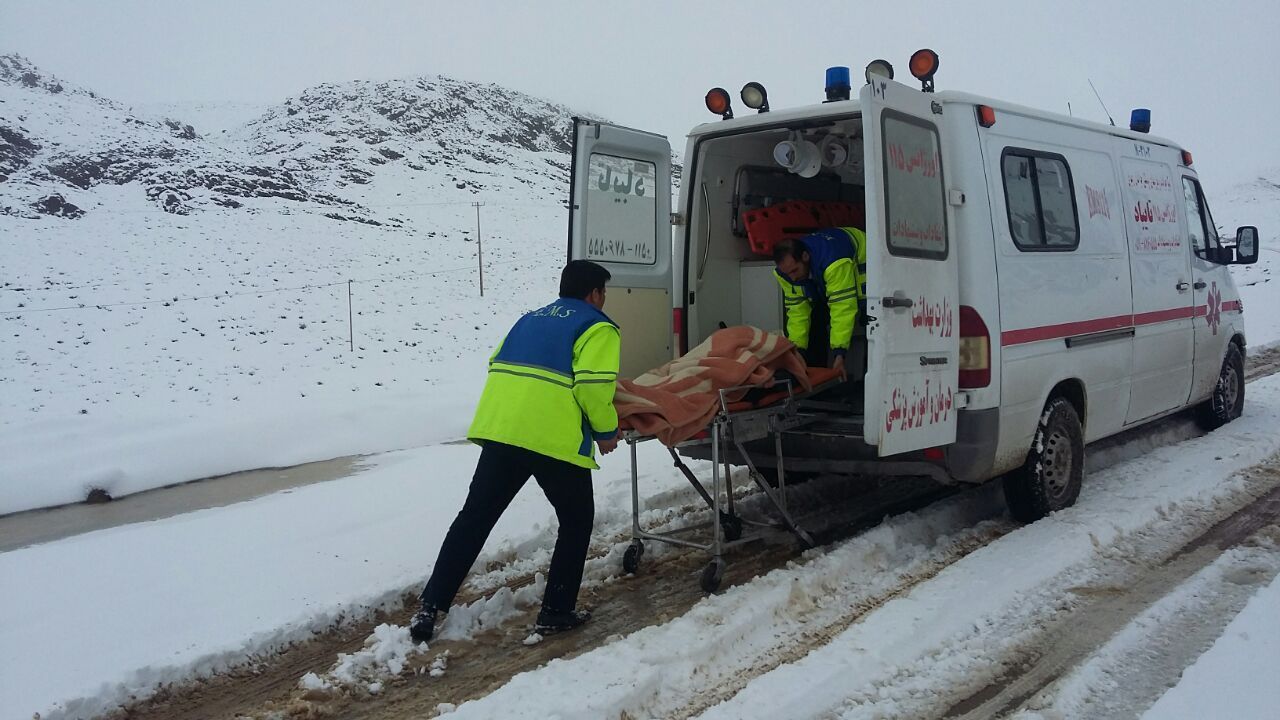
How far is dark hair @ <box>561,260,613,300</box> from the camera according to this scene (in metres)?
4.41

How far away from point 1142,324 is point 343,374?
10.4 meters

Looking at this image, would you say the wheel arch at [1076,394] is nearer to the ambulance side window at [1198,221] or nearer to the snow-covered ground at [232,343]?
the ambulance side window at [1198,221]

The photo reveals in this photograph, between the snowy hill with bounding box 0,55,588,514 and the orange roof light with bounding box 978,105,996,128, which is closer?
the orange roof light with bounding box 978,105,996,128

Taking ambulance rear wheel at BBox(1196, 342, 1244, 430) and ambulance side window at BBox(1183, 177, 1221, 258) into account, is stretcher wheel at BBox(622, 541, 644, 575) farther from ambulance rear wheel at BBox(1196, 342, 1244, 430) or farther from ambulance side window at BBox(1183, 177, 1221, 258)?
ambulance rear wheel at BBox(1196, 342, 1244, 430)

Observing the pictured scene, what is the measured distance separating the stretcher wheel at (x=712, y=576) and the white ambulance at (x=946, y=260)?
1002mm

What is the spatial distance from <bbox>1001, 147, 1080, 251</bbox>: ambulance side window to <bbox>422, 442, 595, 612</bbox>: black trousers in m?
2.88

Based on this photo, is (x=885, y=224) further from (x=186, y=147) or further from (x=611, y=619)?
(x=186, y=147)

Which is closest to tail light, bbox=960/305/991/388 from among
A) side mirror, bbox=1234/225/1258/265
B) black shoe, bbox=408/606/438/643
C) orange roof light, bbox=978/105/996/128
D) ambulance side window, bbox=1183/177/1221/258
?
orange roof light, bbox=978/105/996/128

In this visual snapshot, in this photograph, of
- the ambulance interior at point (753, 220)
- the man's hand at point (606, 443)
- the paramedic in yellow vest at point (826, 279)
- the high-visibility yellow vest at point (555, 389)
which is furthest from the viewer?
the ambulance interior at point (753, 220)

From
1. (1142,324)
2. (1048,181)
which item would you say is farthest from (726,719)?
(1142,324)

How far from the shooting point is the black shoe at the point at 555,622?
171 inches

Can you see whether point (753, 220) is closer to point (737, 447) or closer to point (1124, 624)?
point (737, 447)

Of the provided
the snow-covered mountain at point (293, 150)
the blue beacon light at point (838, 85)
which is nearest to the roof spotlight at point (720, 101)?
the blue beacon light at point (838, 85)

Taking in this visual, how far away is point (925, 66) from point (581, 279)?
226cm
